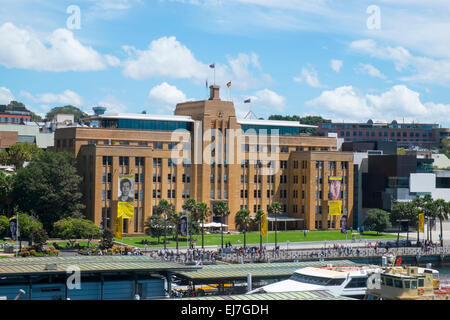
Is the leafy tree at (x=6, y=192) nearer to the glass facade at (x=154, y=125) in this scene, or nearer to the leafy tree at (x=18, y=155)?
the glass facade at (x=154, y=125)

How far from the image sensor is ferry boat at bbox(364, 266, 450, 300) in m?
56.3

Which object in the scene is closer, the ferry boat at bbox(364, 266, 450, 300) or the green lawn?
the ferry boat at bbox(364, 266, 450, 300)

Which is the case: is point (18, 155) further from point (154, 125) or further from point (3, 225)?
point (3, 225)

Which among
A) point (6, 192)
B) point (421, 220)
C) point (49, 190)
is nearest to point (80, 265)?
point (49, 190)

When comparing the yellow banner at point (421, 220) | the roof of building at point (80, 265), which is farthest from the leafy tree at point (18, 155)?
the roof of building at point (80, 265)

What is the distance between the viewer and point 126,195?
128 metres

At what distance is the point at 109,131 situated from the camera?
138 metres

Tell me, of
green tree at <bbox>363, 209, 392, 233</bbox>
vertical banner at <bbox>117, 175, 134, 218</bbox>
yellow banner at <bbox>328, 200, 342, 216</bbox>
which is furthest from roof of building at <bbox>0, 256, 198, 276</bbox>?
green tree at <bbox>363, 209, 392, 233</bbox>

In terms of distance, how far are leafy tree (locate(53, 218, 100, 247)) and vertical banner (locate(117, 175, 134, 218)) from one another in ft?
42.9

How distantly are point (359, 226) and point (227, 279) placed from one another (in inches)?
3472

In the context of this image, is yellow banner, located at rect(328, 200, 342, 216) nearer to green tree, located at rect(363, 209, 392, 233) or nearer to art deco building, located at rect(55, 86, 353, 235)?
art deco building, located at rect(55, 86, 353, 235)
